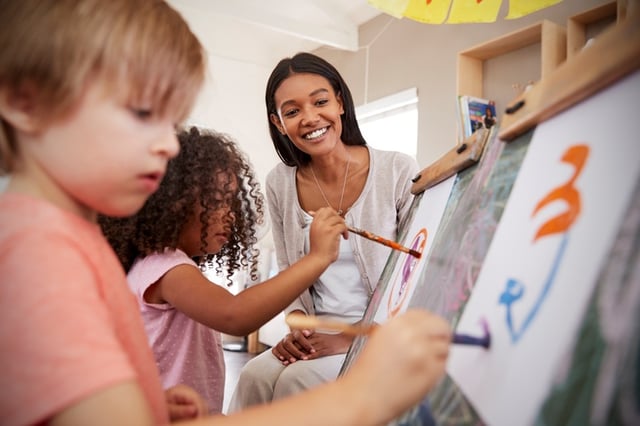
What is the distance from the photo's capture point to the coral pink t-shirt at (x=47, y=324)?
1.15ft

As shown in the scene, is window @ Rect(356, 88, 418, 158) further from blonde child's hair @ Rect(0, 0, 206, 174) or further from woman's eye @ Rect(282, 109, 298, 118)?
blonde child's hair @ Rect(0, 0, 206, 174)

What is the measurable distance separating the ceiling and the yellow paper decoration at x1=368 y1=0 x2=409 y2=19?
1689mm

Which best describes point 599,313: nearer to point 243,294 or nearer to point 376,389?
point 376,389

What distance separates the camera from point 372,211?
1302 mm

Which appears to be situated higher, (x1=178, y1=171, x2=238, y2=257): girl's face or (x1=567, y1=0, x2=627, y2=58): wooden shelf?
(x1=567, y1=0, x2=627, y2=58): wooden shelf

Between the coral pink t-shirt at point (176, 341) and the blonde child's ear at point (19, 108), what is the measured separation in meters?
0.54

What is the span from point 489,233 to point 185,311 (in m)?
0.59

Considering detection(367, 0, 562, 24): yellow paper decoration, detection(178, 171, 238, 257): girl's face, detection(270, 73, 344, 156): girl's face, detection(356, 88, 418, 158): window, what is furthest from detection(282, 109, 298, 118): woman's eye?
detection(356, 88, 418, 158): window

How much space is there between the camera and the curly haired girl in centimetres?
89

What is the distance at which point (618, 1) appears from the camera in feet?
5.66

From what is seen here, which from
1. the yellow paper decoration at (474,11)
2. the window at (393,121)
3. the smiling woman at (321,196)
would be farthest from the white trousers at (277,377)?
the window at (393,121)

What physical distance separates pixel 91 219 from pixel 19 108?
0.12 m

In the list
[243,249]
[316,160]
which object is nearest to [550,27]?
[316,160]

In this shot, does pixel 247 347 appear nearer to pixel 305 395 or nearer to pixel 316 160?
pixel 316 160
